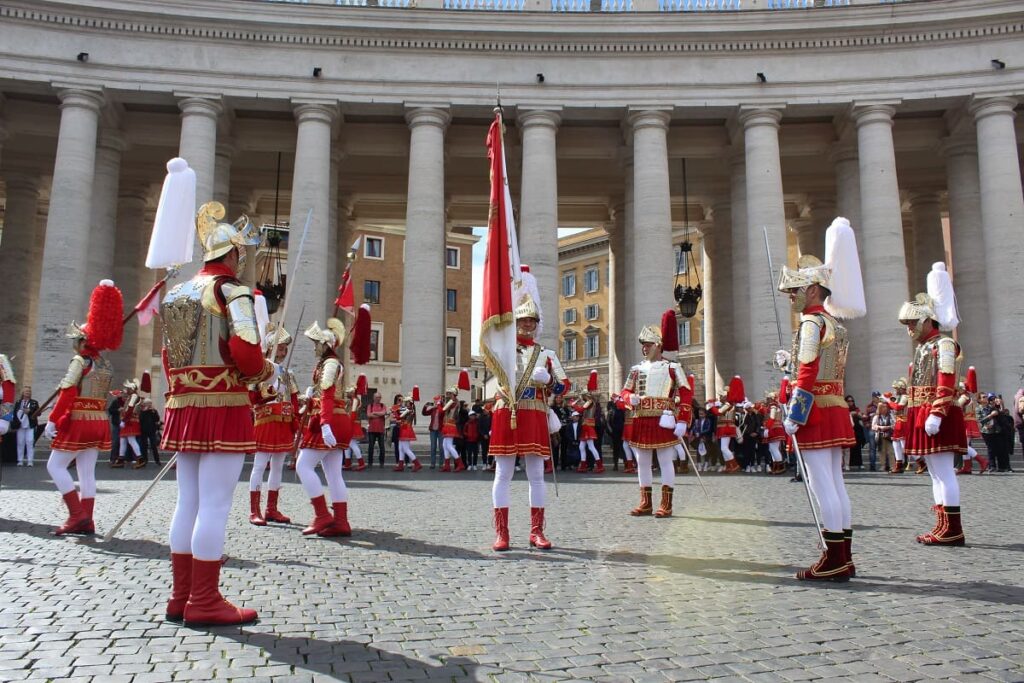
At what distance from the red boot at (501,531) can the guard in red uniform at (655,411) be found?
265 cm

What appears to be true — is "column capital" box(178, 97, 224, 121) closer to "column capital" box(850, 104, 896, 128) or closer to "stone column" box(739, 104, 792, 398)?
"stone column" box(739, 104, 792, 398)

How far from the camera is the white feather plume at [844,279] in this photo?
645cm

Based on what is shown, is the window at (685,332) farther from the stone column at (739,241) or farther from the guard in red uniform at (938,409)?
the guard in red uniform at (938,409)

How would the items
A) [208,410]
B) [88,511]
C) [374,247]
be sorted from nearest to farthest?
[208,410]
[88,511]
[374,247]

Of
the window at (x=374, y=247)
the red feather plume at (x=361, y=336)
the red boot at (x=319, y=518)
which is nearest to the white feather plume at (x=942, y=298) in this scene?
the red feather plume at (x=361, y=336)

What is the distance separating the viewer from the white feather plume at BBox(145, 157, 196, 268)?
5078mm

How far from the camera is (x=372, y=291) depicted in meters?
52.1

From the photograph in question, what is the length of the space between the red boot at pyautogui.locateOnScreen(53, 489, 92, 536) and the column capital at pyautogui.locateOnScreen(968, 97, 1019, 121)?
27.3 metres

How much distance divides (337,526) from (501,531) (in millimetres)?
1877

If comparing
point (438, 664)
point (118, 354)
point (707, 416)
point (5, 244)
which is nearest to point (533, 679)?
point (438, 664)

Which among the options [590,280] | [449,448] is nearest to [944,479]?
[449,448]

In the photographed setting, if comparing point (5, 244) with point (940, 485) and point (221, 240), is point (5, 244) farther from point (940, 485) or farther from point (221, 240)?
point (940, 485)

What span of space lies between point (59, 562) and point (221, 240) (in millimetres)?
3446

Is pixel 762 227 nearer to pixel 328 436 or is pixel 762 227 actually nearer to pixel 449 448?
pixel 449 448
